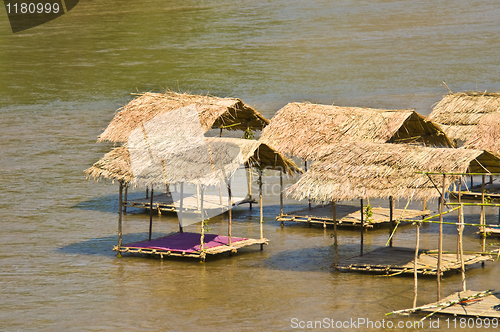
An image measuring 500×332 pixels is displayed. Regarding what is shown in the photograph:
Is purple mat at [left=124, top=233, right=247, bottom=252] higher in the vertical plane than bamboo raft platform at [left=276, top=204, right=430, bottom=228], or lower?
lower

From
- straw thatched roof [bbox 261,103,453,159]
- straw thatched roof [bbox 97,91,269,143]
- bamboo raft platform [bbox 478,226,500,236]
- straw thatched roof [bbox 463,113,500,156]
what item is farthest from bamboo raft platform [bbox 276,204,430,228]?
straw thatched roof [bbox 97,91,269,143]

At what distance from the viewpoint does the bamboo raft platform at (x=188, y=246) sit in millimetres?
15461

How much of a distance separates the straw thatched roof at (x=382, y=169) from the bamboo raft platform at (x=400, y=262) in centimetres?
148

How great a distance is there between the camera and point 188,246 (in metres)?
15.9

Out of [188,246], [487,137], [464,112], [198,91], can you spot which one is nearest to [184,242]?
[188,246]

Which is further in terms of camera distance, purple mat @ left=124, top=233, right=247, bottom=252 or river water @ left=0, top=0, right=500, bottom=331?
purple mat @ left=124, top=233, right=247, bottom=252

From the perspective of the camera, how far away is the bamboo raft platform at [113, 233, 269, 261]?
15.5 meters

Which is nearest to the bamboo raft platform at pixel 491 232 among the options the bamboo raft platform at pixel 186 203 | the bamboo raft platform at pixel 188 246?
the bamboo raft platform at pixel 188 246

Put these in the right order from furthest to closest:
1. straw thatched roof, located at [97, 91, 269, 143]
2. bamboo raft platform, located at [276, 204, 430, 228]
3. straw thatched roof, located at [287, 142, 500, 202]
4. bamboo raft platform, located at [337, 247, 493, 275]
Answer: straw thatched roof, located at [97, 91, 269, 143] < bamboo raft platform, located at [276, 204, 430, 228] < bamboo raft platform, located at [337, 247, 493, 275] < straw thatched roof, located at [287, 142, 500, 202]

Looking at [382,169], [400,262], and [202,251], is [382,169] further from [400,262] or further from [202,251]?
[202,251]

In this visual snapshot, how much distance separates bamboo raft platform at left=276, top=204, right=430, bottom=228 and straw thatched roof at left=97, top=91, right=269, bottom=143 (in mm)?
3016

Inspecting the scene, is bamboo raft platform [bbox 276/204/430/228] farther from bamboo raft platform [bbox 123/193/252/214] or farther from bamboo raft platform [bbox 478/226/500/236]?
bamboo raft platform [bbox 478/226/500/236]

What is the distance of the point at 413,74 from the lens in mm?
37875

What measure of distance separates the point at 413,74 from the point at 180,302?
90.9ft
